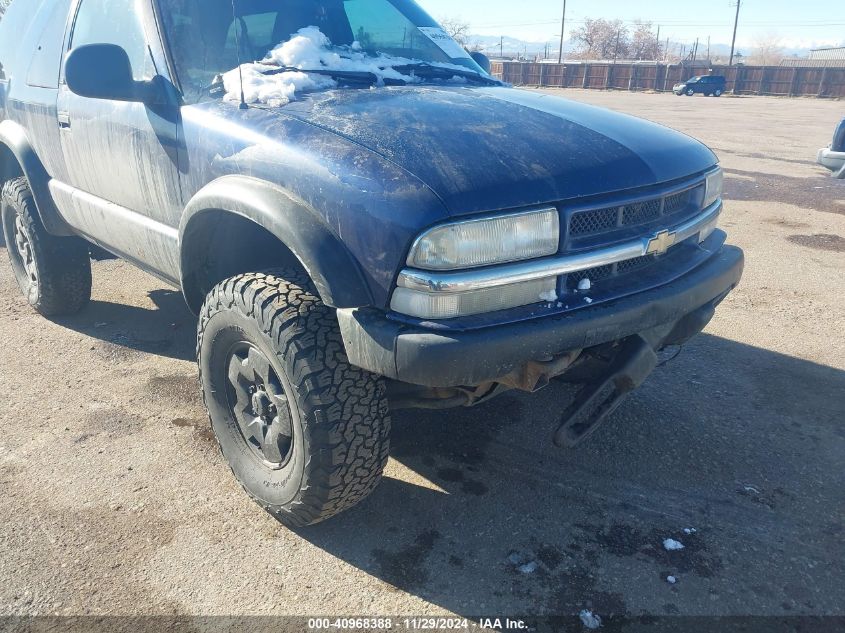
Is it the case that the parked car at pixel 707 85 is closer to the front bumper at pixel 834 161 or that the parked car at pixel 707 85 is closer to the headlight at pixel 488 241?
the front bumper at pixel 834 161

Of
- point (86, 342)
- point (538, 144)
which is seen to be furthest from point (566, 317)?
point (86, 342)

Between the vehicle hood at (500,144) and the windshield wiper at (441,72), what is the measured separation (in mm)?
384

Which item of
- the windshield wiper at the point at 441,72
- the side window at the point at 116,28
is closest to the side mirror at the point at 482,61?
the windshield wiper at the point at 441,72

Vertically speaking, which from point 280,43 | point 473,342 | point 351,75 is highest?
point 280,43

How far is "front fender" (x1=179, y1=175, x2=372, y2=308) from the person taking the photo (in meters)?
2.14

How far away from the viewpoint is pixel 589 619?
2.21 m

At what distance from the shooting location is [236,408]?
2779 millimetres

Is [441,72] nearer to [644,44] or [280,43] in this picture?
[280,43]

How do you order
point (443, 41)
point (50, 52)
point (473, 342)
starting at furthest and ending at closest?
point (50, 52), point (443, 41), point (473, 342)

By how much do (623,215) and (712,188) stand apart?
77 centimetres

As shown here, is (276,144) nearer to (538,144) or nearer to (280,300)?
(280,300)

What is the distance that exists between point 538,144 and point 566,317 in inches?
25.2

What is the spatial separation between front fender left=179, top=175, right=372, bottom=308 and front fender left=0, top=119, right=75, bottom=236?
2134mm

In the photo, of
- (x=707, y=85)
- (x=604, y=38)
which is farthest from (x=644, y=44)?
(x=707, y=85)
